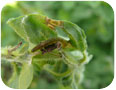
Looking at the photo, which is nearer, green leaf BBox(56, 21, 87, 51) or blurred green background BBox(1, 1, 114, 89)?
green leaf BBox(56, 21, 87, 51)

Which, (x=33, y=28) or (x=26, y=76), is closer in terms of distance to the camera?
(x=33, y=28)

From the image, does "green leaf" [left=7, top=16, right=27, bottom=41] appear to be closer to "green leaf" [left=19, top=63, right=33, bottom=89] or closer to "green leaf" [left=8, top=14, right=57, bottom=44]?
"green leaf" [left=8, top=14, right=57, bottom=44]

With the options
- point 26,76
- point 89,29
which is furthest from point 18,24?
point 89,29

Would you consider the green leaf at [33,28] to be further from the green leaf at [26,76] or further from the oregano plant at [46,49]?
the green leaf at [26,76]

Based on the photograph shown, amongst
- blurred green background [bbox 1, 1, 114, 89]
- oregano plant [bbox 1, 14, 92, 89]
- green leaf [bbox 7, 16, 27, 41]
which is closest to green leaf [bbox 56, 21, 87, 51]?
oregano plant [bbox 1, 14, 92, 89]

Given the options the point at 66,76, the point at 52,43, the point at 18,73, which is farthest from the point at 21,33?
the point at 66,76

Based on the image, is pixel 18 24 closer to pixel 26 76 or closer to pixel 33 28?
pixel 33 28

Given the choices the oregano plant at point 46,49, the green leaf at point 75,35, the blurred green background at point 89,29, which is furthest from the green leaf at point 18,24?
the blurred green background at point 89,29
